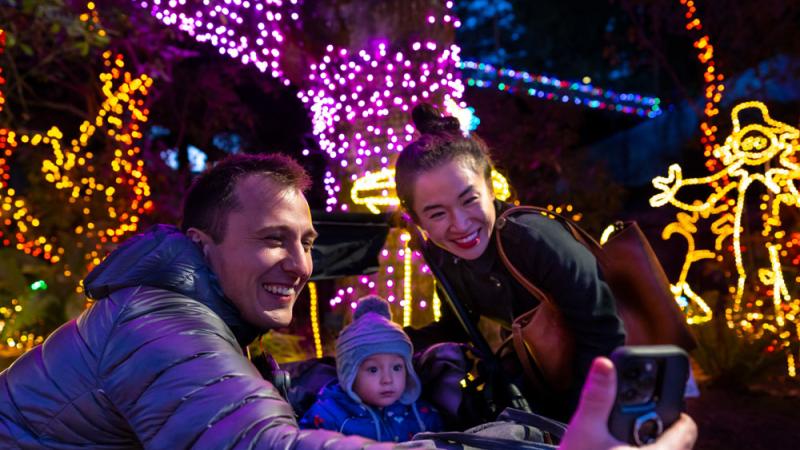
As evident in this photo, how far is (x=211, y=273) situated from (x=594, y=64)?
649 inches

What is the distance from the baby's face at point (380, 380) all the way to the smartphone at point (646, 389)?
198cm

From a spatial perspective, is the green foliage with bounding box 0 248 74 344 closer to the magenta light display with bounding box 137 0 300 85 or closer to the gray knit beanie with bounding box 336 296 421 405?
the magenta light display with bounding box 137 0 300 85

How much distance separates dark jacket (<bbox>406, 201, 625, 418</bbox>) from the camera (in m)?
2.87

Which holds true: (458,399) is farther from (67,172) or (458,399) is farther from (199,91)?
(199,91)

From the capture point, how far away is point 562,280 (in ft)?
9.37

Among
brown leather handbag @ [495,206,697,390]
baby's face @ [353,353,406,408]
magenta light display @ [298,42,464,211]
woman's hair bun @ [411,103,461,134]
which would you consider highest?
magenta light display @ [298,42,464,211]

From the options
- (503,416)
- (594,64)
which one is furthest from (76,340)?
(594,64)

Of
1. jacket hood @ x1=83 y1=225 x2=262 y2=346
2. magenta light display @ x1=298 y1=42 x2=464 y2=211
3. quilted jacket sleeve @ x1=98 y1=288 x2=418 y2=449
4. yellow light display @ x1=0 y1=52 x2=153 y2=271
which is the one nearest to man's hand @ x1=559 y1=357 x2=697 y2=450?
quilted jacket sleeve @ x1=98 y1=288 x2=418 y2=449

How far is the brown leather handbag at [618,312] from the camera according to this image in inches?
116

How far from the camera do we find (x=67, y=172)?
921 cm

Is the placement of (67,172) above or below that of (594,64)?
below

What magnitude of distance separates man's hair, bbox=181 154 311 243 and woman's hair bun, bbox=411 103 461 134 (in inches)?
51.6

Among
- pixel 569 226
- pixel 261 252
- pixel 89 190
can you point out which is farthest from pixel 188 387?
pixel 89 190

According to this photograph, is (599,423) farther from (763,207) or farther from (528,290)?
(763,207)
